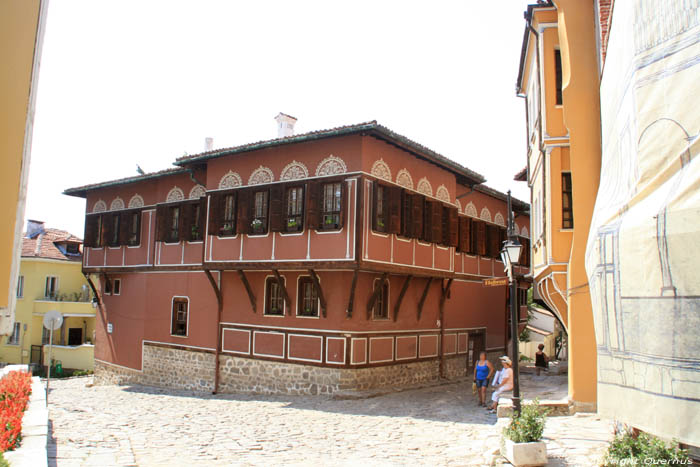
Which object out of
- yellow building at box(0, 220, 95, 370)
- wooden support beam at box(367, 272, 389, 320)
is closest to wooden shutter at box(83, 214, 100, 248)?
yellow building at box(0, 220, 95, 370)

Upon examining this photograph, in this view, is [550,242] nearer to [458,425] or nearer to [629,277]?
[458,425]

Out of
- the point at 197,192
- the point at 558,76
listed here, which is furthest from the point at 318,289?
the point at 558,76

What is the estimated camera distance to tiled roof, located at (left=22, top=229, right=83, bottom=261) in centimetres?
3150

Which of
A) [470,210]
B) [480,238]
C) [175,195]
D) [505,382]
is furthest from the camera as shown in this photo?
[480,238]

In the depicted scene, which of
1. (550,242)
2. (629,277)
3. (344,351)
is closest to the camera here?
(629,277)

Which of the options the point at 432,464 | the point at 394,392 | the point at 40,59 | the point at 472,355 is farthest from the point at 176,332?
the point at 40,59

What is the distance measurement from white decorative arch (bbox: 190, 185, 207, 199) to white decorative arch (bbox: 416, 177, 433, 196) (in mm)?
7128

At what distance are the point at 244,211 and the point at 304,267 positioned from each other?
2.75 m

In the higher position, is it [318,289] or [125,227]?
[125,227]

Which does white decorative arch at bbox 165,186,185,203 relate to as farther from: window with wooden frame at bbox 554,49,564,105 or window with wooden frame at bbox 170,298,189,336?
window with wooden frame at bbox 554,49,564,105

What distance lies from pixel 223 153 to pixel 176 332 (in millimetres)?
6601

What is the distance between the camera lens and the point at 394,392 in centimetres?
1473

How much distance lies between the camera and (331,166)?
560 inches

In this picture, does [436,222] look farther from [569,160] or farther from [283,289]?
[569,160]
